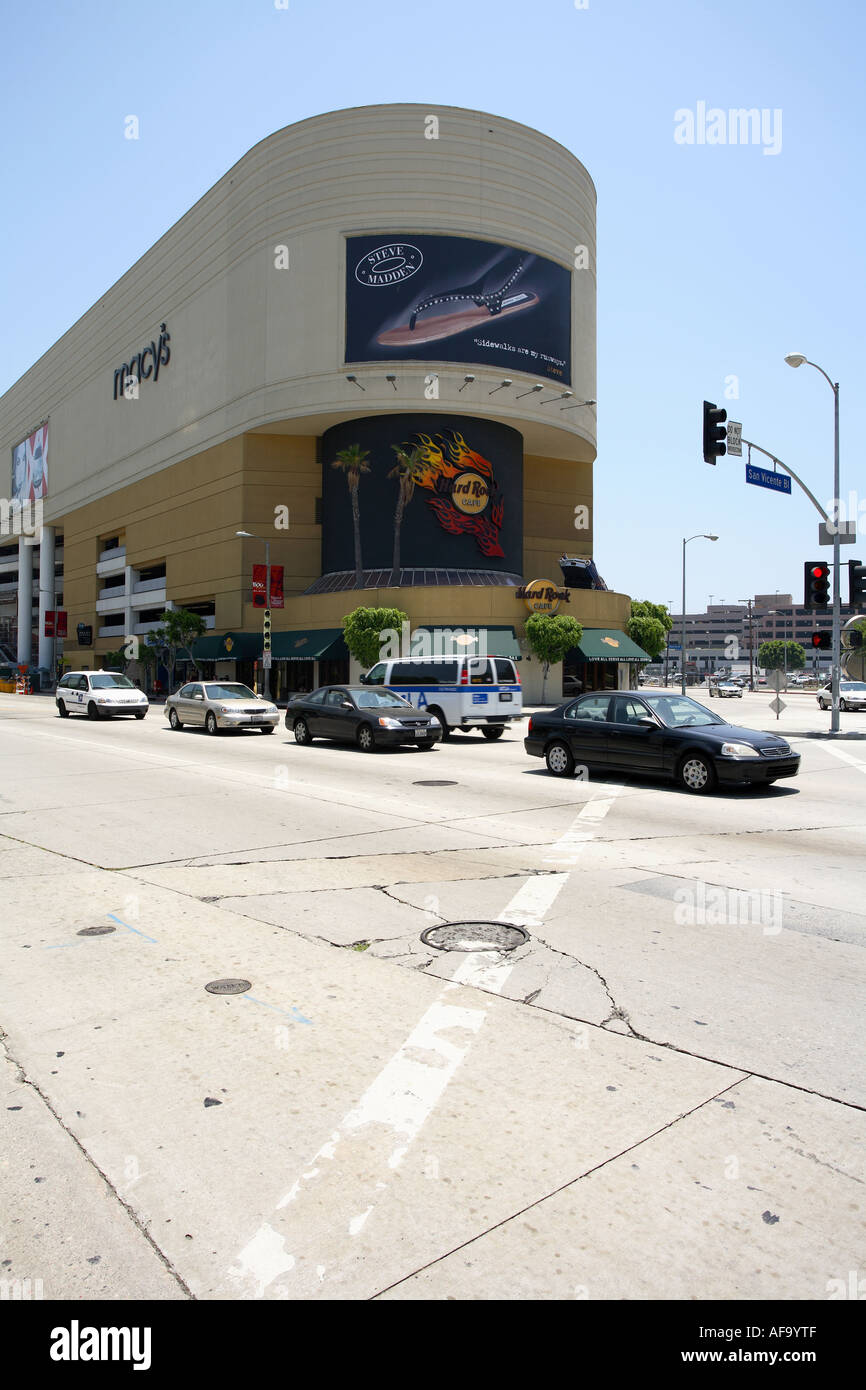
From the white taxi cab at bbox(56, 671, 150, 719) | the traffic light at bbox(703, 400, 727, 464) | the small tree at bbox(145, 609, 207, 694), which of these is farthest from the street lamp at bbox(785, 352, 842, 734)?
the small tree at bbox(145, 609, 207, 694)

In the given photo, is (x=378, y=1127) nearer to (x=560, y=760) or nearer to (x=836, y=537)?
(x=560, y=760)

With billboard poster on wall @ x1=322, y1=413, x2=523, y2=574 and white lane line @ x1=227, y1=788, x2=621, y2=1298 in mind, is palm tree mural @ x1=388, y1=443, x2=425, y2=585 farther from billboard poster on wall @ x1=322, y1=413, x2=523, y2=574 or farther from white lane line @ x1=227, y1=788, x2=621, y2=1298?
white lane line @ x1=227, y1=788, x2=621, y2=1298

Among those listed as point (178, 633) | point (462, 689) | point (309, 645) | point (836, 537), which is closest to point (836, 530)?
point (836, 537)

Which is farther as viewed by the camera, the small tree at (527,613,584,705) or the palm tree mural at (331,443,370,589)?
the palm tree mural at (331,443,370,589)

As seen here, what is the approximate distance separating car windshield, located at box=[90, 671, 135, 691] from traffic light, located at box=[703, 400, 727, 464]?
2048cm

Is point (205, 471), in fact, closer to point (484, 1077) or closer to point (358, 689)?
point (358, 689)

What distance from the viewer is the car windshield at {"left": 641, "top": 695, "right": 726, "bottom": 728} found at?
46.0 ft

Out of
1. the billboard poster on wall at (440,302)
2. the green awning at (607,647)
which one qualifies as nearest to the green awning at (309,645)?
the green awning at (607,647)

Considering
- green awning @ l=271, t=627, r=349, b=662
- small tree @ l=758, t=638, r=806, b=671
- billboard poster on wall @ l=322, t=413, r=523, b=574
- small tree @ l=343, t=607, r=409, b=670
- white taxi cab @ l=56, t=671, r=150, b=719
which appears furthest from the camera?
small tree @ l=758, t=638, r=806, b=671

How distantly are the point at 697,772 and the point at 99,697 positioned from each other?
22949 mm

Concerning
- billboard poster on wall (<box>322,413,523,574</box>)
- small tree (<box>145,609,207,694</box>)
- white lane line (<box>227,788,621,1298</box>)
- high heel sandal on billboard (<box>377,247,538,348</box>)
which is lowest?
white lane line (<box>227,788,621,1298</box>)

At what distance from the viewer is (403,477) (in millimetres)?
49000

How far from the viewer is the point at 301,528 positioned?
54.9 metres

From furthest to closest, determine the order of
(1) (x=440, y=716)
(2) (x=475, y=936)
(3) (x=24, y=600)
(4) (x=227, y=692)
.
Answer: (3) (x=24, y=600) < (4) (x=227, y=692) < (1) (x=440, y=716) < (2) (x=475, y=936)
